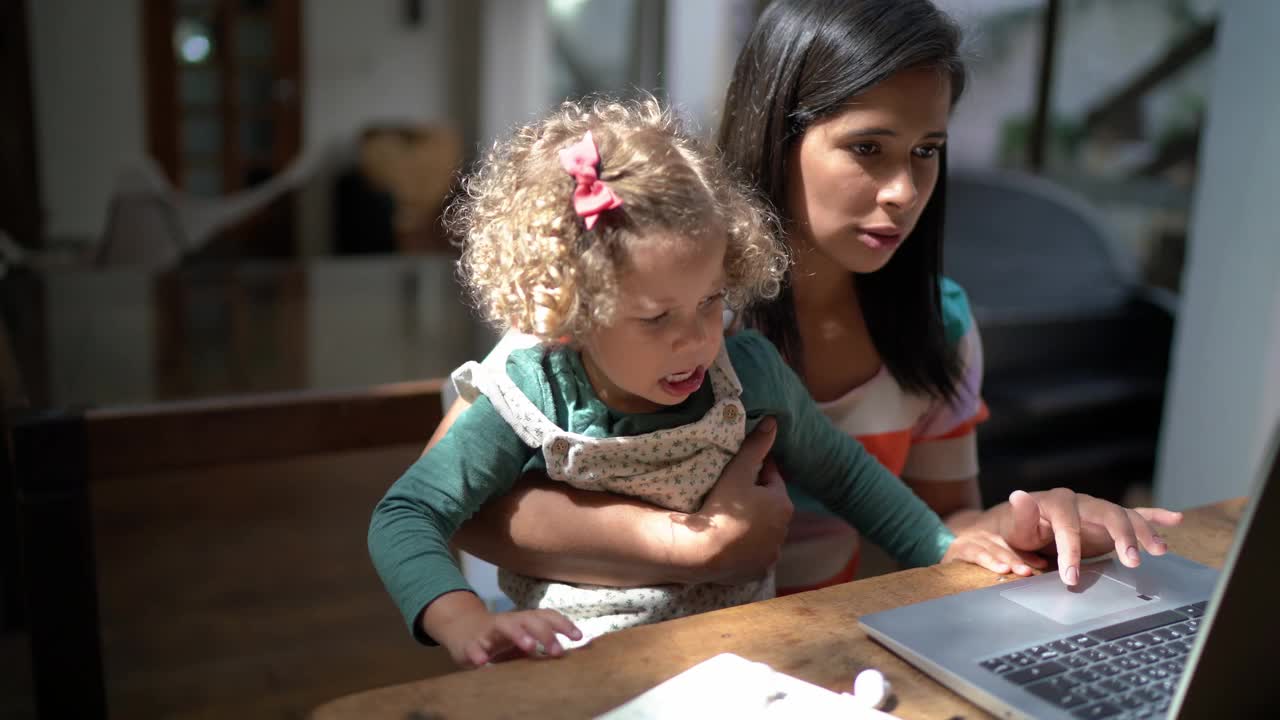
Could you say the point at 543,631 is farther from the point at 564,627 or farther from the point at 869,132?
the point at 869,132

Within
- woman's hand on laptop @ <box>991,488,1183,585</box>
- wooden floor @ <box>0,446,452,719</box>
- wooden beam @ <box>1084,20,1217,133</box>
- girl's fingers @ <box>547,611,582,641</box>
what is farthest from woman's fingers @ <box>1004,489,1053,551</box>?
wooden beam @ <box>1084,20,1217,133</box>

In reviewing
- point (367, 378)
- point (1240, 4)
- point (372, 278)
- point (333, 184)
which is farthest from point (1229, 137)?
point (333, 184)

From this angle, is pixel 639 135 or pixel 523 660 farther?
pixel 639 135

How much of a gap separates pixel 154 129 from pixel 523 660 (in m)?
7.36

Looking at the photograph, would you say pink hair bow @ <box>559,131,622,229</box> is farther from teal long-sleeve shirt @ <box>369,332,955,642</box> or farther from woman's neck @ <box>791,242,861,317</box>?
woman's neck @ <box>791,242,861,317</box>

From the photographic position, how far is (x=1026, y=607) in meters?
0.81

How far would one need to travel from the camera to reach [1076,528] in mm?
900

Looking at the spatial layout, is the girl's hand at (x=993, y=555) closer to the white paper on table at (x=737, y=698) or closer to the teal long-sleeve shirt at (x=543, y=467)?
the teal long-sleeve shirt at (x=543, y=467)

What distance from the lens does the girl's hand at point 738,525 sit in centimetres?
93

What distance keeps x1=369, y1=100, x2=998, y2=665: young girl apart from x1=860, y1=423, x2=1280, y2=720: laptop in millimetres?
140

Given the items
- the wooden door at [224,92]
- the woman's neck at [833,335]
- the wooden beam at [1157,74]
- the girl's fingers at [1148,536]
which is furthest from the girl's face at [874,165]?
the wooden door at [224,92]

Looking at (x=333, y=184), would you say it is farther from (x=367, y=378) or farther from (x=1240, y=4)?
(x=1240, y=4)

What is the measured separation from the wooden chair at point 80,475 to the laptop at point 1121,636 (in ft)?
3.32

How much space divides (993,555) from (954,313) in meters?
0.44
